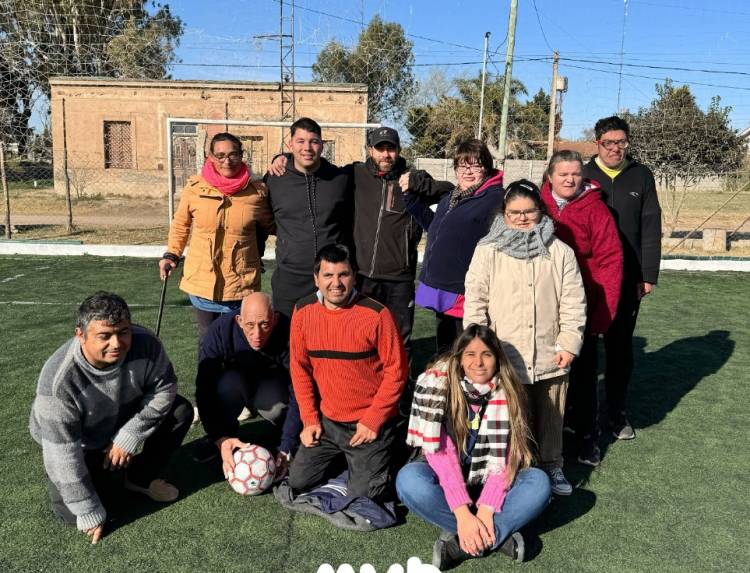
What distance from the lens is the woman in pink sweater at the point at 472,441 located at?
286cm

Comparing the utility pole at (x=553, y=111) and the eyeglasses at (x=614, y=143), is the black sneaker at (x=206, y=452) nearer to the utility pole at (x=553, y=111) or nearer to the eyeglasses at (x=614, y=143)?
the eyeglasses at (x=614, y=143)

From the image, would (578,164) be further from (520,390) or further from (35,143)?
(35,143)

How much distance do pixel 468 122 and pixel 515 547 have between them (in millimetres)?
23693

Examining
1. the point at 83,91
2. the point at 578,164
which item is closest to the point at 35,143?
the point at 83,91

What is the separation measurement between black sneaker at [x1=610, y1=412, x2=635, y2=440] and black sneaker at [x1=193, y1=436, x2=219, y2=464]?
7.87 ft

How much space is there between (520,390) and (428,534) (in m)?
0.76

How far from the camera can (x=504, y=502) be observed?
2.89 meters

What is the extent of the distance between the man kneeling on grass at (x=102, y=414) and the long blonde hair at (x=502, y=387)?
1.28 m

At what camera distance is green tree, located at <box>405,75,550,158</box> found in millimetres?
24609

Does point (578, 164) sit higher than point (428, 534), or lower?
higher

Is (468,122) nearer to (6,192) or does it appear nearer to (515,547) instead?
(6,192)

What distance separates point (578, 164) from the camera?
3.34m

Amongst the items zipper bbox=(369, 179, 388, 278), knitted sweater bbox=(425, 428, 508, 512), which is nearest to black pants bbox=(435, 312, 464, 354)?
zipper bbox=(369, 179, 388, 278)

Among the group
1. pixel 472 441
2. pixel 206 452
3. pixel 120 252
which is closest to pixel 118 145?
pixel 120 252
